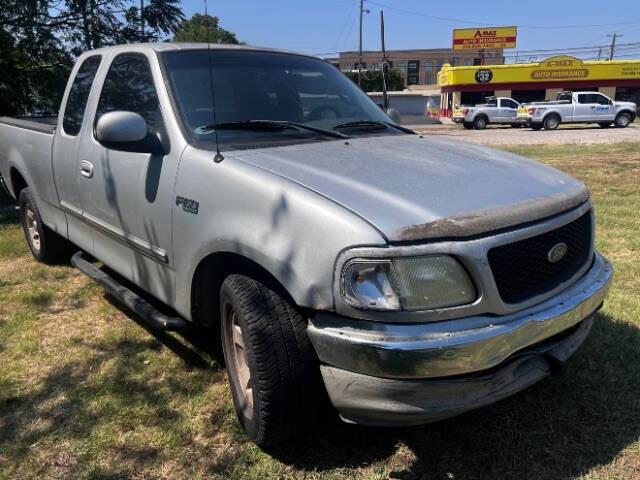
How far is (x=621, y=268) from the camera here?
4.97 m

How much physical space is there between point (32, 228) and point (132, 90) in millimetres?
2825

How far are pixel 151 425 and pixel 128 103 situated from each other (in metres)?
1.94

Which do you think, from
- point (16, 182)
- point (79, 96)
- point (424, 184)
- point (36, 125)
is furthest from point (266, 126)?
point (16, 182)

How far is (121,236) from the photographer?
351 centimetres

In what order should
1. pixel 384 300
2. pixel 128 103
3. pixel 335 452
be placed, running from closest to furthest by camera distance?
pixel 384 300 → pixel 335 452 → pixel 128 103

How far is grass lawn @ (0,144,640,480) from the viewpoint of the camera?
8.54ft

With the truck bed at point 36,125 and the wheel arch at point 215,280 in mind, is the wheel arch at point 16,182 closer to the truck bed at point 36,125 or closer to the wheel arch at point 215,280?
the truck bed at point 36,125

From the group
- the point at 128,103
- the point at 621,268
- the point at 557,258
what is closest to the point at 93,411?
the point at 128,103

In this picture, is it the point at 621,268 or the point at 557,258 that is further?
the point at 621,268

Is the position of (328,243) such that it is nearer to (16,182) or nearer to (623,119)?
(16,182)

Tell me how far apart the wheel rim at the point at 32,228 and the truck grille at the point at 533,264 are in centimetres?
460

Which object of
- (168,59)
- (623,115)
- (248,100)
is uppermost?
(168,59)

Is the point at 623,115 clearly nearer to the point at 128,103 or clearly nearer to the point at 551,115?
the point at 551,115

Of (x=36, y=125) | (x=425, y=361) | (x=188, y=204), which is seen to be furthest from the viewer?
(x=36, y=125)
